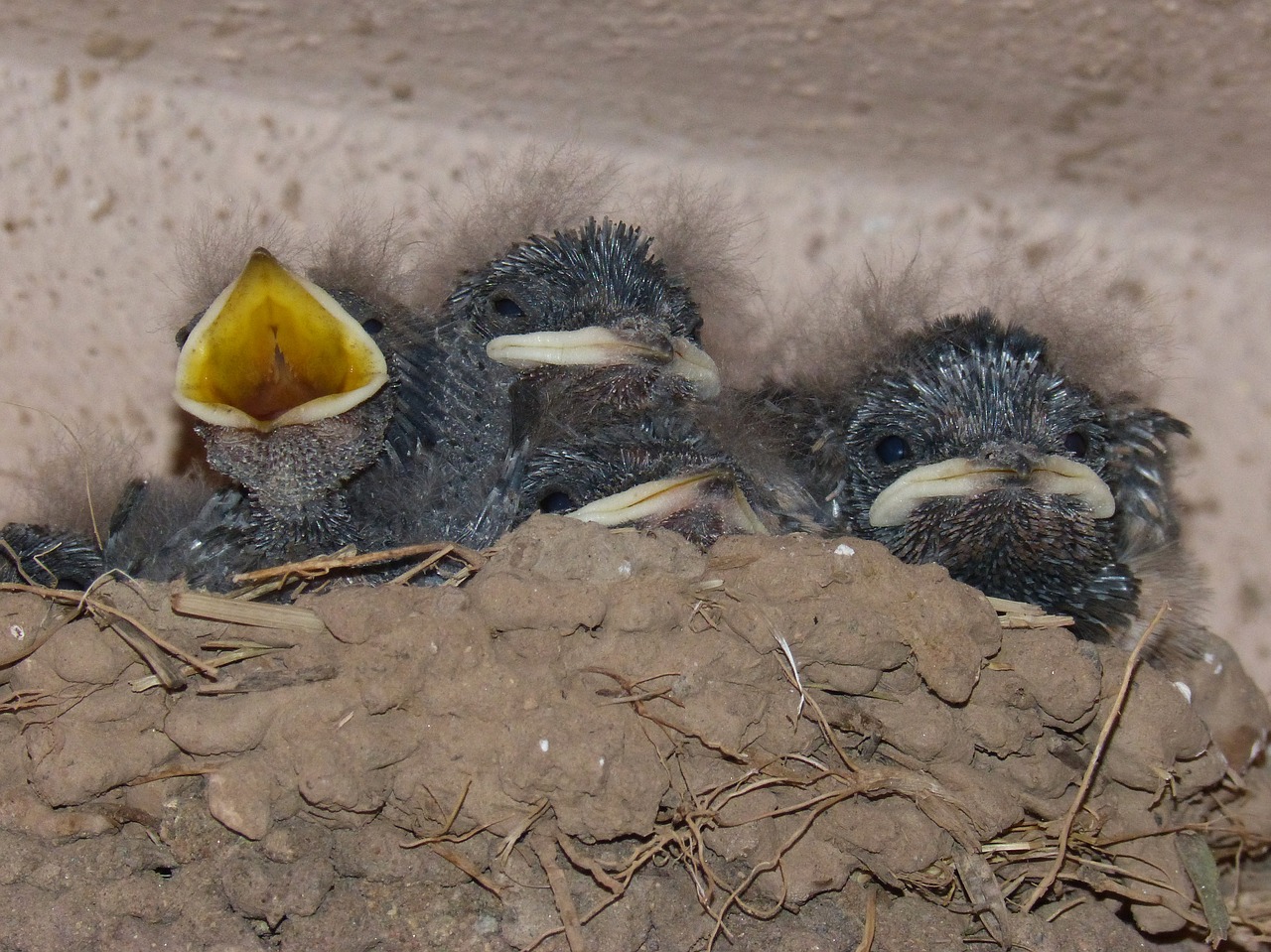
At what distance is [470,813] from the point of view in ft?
4.59

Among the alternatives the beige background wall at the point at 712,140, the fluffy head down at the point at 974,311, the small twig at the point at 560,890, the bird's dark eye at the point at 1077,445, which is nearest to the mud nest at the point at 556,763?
the small twig at the point at 560,890


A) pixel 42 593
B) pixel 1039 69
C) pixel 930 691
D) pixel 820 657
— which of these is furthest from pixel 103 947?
pixel 1039 69

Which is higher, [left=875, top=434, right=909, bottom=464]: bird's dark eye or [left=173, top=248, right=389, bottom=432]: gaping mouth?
[left=173, top=248, right=389, bottom=432]: gaping mouth

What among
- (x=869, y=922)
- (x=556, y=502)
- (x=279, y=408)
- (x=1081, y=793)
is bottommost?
(x=869, y=922)

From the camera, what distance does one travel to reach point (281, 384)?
5.27ft

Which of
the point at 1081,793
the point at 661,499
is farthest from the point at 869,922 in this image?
the point at 661,499

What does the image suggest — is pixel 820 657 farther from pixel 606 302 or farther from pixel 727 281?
pixel 727 281

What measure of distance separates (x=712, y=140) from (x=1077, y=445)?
0.73m

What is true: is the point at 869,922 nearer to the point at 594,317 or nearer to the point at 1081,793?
the point at 1081,793

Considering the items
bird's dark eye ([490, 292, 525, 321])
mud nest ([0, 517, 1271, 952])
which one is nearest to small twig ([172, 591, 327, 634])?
mud nest ([0, 517, 1271, 952])

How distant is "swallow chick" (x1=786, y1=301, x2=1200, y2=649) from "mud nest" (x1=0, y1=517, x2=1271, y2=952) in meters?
0.19

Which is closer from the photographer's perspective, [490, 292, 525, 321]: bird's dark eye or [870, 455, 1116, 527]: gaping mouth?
[870, 455, 1116, 527]: gaping mouth

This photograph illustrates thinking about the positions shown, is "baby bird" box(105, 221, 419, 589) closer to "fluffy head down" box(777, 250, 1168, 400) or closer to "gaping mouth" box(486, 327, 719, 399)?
Answer: "gaping mouth" box(486, 327, 719, 399)

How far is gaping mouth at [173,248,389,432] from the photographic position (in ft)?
5.00
